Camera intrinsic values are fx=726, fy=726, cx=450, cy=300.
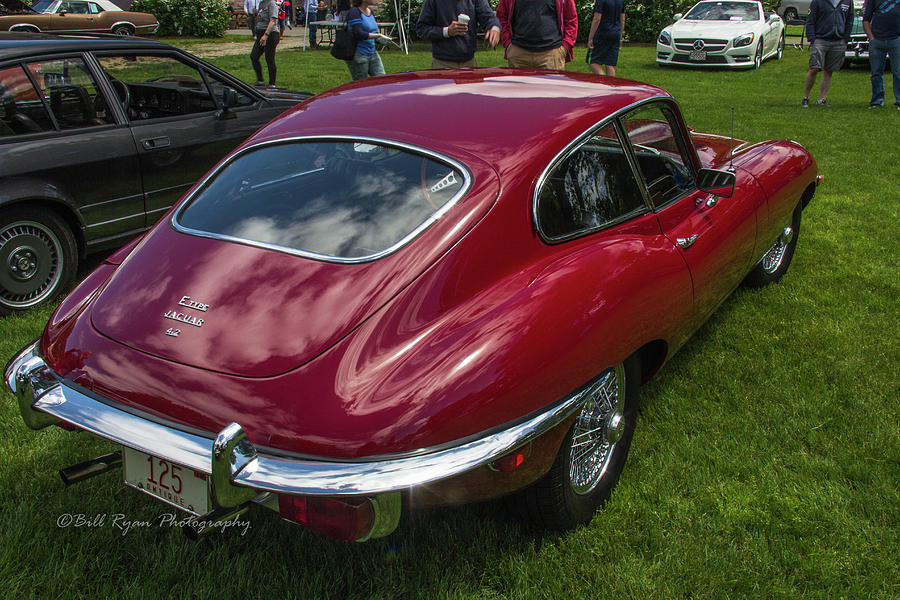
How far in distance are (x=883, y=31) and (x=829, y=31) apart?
100 cm

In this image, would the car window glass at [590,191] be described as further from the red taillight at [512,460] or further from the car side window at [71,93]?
the car side window at [71,93]

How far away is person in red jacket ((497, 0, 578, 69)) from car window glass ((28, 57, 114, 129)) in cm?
407

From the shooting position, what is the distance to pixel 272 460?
6.20 ft

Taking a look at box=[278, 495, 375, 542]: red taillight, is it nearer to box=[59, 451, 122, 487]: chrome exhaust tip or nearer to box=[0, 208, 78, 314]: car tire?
box=[59, 451, 122, 487]: chrome exhaust tip

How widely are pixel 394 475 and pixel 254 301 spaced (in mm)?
717

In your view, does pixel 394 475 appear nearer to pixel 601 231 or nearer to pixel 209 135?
pixel 601 231

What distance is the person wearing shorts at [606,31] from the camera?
9516mm

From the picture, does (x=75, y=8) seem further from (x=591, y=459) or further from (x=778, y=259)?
(x=591, y=459)

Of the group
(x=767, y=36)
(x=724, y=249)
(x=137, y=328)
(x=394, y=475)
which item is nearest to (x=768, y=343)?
(x=724, y=249)

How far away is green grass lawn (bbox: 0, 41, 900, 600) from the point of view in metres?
2.31

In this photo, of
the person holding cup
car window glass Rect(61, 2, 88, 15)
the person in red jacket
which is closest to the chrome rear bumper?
the person holding cup

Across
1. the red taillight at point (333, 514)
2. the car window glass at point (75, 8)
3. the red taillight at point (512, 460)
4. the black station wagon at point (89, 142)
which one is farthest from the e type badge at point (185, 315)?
the car window glass at point (75, 8)

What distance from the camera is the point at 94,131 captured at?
4551 millimetres

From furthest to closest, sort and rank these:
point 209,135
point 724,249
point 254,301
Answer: point 209,135 < point 724,249 < point 254,301
